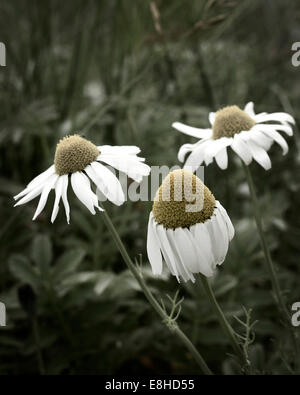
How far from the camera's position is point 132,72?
3.76 ft

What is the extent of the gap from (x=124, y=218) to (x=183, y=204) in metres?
0.45

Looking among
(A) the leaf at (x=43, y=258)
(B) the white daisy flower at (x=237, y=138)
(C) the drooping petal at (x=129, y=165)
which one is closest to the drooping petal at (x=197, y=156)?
(B) the white daisy flower at (x=237, y=138)

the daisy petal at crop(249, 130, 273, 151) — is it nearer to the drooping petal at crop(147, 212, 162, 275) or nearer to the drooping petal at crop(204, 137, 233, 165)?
the drooping petal at crop(204, 137, 233, 165)

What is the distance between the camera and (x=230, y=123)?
604 mm

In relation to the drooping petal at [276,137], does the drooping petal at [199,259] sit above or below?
below

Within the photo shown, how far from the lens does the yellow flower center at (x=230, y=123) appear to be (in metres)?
0.60

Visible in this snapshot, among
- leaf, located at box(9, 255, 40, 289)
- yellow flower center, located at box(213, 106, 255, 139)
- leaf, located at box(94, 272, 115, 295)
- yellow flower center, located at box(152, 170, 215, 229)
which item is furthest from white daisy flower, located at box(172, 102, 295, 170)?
leaf, located at box(9, 255, 40, 289)

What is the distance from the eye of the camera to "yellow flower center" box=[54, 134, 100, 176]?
1.66 ft

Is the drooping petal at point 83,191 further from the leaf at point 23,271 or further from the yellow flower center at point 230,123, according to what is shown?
the leaf at point 23,271

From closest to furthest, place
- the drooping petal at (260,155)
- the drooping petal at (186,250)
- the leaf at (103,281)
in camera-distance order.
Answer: the drooping petal at (186,250) → the drooping petal at (260,155) → the leaf at (103,281)

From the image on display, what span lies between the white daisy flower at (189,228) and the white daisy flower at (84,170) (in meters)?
0.04
